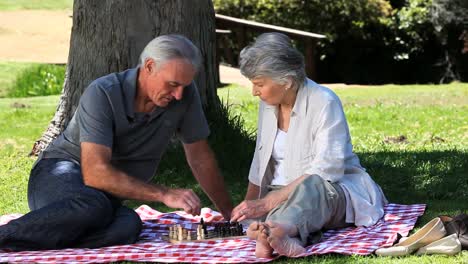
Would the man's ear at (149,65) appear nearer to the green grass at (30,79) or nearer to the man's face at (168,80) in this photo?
the man's face at (168,80)

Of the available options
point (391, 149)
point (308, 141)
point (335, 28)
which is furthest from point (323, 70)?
point (308, 141)

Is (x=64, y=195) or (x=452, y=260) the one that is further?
(x=64, y=195)

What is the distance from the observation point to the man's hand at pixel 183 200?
15.9ft

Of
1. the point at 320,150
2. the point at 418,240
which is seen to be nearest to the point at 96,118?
the point at 320,150

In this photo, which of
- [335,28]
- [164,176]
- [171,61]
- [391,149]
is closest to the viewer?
[171,61]

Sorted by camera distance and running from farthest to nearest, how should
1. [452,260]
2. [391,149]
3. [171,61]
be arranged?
[391,149] < [171,61] < [452,260]

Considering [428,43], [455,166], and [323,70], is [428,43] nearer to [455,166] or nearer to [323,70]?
[323,70]

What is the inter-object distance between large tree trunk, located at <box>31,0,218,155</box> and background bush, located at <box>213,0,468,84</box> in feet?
34.5

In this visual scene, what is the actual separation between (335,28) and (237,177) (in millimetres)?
11676

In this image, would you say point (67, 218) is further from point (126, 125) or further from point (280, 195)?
point (280, 195)

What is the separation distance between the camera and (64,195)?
5.02 meters

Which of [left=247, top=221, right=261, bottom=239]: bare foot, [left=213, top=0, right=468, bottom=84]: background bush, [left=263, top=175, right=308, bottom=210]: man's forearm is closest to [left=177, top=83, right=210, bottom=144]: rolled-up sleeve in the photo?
[left=263, top=175, right=308, bottom=210]: man's forearm

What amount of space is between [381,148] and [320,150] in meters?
3.87

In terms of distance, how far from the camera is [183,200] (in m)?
4.87
